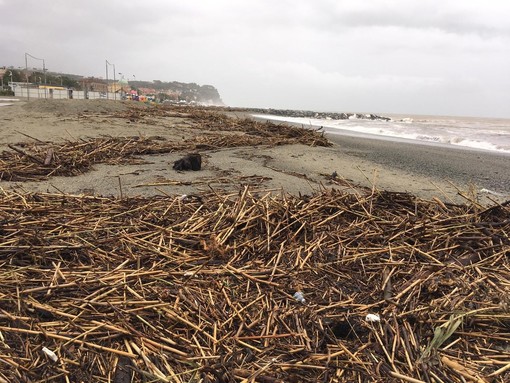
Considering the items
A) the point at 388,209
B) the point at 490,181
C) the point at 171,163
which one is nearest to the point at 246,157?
the point at 171,163

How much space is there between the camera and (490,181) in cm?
693

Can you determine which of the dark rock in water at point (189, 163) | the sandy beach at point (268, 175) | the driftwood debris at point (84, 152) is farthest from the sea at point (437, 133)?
the dark rock in water at point (189, 163)

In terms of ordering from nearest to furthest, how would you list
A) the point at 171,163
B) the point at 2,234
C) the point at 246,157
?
the point at 2,234 < the point at 171,163 < the point at 246,157

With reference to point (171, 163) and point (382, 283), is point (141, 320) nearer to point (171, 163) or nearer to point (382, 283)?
point (382, 283)

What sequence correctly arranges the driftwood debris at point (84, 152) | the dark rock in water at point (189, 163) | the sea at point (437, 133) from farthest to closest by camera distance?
the sea at point (437, 133)
the dark rock in water at point (189, 163)
the driftwood debris at point (84, 152)

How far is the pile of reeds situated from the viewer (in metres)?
1.46

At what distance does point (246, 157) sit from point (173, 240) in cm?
453

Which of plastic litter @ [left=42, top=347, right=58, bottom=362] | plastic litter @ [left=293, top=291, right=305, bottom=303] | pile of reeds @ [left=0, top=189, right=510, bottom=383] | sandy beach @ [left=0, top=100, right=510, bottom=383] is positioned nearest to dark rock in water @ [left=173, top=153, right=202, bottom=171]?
sandy beach @ [left=0, top=100, right=510, bottom=383]

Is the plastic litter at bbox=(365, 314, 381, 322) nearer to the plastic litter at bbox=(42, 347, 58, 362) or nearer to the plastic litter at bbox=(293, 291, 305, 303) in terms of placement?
the plastic litter at bbox=(293, 291, 305, 303)

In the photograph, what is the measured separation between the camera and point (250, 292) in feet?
6.48

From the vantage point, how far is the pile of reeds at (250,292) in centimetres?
146

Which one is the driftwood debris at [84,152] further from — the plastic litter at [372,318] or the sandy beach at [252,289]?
the plastic litter at [372,318]

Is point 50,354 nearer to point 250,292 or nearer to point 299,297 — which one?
point 250,292

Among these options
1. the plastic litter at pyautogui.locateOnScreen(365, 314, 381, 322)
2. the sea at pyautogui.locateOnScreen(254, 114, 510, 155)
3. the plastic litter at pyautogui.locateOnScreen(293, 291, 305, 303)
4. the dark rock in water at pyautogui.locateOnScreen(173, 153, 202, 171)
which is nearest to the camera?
the plastic litter at pyautogui.locateOnScreen(365, 314, 381, 322)
